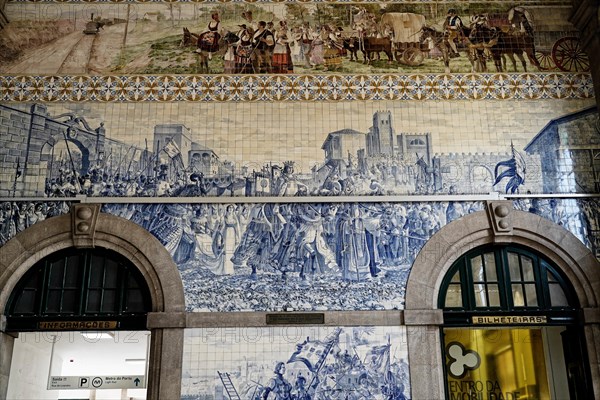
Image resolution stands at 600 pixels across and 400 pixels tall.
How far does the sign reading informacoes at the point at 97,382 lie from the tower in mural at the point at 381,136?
640 cm

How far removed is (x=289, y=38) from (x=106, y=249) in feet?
13.9

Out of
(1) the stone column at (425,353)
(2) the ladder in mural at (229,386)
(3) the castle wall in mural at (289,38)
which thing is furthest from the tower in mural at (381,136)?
(2) the ladder in mural at (229,386)

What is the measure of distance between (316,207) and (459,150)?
2.30m

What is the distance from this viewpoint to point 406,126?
10727 millimetres

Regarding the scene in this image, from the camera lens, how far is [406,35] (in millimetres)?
11273

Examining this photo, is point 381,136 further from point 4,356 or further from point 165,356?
point 4,356

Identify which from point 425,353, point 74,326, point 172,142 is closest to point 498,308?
point 425,353

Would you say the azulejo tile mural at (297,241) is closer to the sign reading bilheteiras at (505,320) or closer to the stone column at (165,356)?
the stone column at (165,356)

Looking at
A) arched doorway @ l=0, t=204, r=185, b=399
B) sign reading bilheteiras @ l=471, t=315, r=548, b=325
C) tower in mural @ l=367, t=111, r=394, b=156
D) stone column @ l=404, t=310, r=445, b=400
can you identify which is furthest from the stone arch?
sign reading bilheteiras @ l=471, t=315, r=548, b=325

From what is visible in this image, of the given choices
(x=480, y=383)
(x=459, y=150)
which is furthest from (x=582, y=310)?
(x=459, y=150)

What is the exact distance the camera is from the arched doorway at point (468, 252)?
959 centimetres

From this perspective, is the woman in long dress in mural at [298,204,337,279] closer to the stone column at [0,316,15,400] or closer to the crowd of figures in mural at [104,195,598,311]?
the crowd of figures in mural at [104,195,598,311]

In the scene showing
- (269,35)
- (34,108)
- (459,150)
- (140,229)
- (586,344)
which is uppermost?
(269,35)

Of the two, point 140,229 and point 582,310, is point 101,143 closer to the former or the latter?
point 140,229
